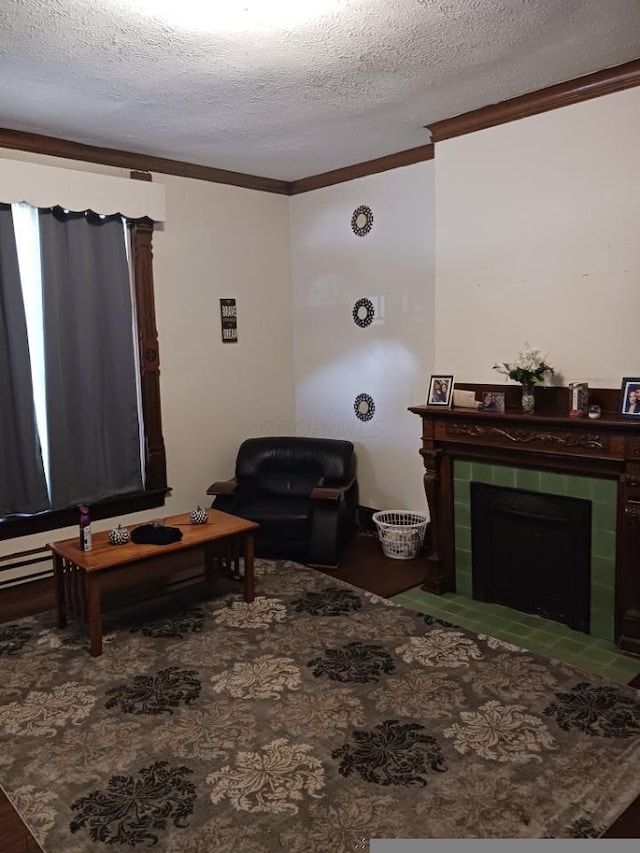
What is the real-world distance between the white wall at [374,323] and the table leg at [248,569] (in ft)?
5.24

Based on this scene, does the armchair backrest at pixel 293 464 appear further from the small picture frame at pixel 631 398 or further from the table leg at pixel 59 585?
the small picture frame at pixel 631 398

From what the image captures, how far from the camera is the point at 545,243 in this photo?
12.1ft

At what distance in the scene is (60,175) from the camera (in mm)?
4223

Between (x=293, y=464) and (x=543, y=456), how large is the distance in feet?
7.07

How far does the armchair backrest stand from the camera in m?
4.99

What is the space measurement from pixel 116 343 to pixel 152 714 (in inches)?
106

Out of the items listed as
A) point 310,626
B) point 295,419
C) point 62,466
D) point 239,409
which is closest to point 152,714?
point 310,626

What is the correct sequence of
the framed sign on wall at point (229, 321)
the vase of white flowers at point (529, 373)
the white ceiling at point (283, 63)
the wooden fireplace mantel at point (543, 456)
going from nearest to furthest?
A: the white ceiling at point (283, 63) < the wooden fireplace mantel at point (543, 456) < the vase of white flowers at point (529, 373) < the framed sign on wall at point (229, 321)

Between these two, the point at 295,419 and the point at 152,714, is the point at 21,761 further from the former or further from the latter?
the point at 295,419

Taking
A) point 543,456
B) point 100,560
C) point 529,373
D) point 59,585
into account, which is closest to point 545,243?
point 529,373

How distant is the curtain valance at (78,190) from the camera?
4031 millimetres

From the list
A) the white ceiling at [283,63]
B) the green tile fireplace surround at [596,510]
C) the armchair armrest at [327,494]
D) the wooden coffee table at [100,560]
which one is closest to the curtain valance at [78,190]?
the white ceiling at [283,63]

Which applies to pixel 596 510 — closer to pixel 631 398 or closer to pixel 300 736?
pixel 631 398

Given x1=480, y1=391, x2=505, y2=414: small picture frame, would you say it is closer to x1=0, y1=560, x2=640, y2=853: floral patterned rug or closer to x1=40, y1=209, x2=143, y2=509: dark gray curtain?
x1=0, y1=560, x2=640, y2=853: floral patterned rug
